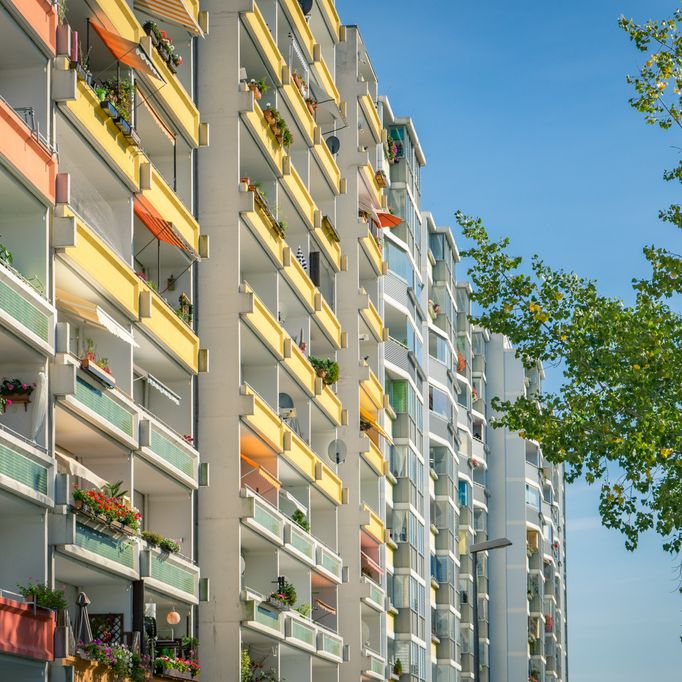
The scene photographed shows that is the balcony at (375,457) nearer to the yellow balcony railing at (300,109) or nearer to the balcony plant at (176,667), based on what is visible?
the yellow balcony railing at (300,109)

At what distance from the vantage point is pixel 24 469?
2725 centimetres

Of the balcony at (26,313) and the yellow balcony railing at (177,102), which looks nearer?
the balcony at (26,313)

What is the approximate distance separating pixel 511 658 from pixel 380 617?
49.5 m

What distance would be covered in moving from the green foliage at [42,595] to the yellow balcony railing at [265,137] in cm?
1874

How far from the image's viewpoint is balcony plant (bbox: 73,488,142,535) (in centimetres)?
2966

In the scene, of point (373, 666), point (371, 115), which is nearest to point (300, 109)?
point (371, 115)

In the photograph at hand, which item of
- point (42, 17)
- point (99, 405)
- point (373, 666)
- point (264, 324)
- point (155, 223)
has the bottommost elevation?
point (373, 666)

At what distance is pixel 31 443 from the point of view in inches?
1093

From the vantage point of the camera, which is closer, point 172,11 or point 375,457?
point 172,11

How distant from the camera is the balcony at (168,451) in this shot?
34.4 m

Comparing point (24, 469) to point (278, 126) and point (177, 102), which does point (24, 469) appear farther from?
point (278, 126)

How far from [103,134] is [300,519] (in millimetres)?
20451

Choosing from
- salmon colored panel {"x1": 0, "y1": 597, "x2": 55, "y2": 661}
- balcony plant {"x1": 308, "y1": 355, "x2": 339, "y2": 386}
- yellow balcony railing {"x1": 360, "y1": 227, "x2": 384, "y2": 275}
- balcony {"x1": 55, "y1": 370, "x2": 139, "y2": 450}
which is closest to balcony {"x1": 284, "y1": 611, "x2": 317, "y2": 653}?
balcony plant {"x1": 308, "y1": 355, "x2": 339, "y2": 386}

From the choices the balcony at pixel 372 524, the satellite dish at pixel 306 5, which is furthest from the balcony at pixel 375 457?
the satellite dish at pixel 306 5
